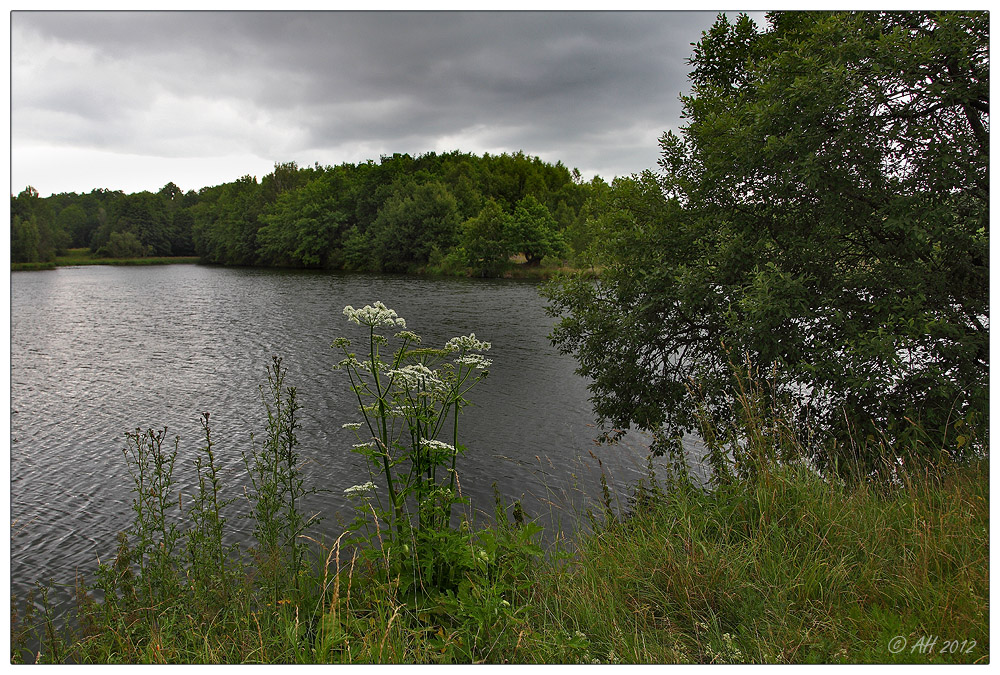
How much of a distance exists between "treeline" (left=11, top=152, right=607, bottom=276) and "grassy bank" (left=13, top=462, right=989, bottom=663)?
1524 inches

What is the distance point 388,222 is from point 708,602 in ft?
188

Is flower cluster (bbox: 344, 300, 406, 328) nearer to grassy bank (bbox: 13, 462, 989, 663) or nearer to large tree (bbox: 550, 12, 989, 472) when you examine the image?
grassy bank (bbox: 13, 462, 989, 663)

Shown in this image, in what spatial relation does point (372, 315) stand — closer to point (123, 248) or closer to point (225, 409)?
point (225, 409)

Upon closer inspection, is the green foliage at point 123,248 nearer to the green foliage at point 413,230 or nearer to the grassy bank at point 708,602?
the green foliage at point 413,230

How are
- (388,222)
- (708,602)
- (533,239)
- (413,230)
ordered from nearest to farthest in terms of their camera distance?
(708,602), (533,239), (413,230), (388,222)

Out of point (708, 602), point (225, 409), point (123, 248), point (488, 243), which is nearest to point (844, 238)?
point (708, 602)

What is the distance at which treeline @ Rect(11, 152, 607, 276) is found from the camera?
52.0m

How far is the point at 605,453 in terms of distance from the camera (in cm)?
1029

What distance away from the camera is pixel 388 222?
57.7 meters

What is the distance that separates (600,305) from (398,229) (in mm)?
48382

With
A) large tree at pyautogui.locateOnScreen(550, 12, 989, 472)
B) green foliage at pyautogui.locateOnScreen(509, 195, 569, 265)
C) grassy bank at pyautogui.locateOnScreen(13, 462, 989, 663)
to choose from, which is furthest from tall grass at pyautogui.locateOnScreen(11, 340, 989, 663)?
green foliage at pyautogui.locateOnScreen(509, 195, 569, 265)
